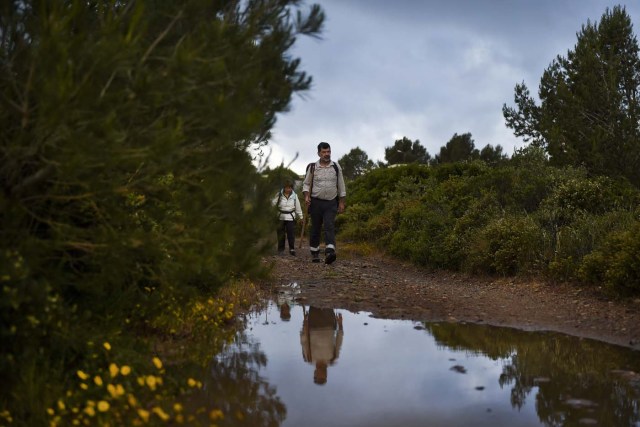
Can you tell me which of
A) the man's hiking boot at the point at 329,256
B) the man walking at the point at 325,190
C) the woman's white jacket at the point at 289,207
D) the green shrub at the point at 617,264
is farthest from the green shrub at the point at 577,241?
the woman's white jacket at the point at 289,207

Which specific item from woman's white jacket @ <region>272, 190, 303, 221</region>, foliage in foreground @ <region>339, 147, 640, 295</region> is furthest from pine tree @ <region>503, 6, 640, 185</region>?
woman's white jacket @ <region>272, 190, 303, 221</region>

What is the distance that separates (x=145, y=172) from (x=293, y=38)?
136 cm

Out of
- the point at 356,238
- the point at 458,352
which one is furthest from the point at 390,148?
the point at 458,352

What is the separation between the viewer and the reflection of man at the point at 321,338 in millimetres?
5973

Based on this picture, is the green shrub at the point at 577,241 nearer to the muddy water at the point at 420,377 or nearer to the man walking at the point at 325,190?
the muddy water at the point at 420,377

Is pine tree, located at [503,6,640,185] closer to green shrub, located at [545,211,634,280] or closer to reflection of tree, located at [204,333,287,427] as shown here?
green shrub, located at [545,211,634,280]

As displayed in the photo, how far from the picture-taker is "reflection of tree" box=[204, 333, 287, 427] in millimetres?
4562

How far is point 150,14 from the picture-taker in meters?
4.26

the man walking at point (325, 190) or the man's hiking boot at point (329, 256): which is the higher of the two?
the man walking at point (325, 190)

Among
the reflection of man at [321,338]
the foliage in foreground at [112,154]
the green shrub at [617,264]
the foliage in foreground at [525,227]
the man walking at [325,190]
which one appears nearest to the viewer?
the foliage in foreground at [112,154]

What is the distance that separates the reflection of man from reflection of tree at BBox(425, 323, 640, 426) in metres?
1.06

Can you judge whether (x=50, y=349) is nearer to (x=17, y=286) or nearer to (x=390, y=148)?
(x=17, y=286)

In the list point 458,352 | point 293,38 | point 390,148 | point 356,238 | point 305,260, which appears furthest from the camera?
point 390,148

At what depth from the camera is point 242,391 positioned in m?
5.14
